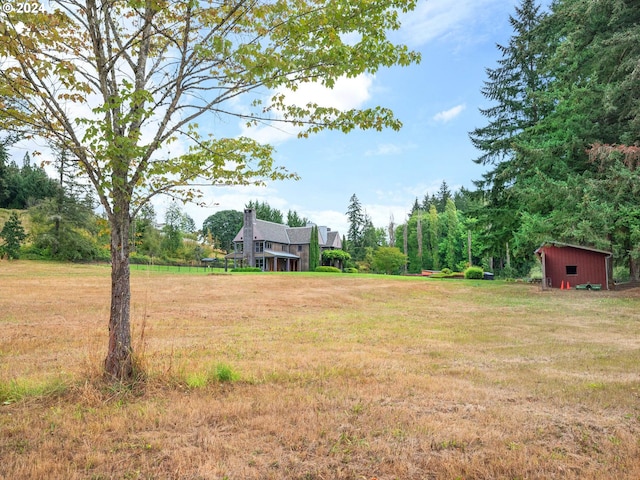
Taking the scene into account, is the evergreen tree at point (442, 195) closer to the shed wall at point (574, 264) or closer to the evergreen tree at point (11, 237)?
the shed wall at point (574, 264)

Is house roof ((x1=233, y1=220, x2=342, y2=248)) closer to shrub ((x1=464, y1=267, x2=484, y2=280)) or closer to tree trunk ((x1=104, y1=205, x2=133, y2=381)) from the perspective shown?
shrub ((x1=464, y1=267, x2=484, y2=280))

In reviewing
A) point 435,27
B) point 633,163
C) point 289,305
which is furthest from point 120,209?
point 633,163

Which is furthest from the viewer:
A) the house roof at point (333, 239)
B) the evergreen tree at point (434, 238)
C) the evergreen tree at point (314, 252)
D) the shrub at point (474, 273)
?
the evergreen tree at point (434, 238)

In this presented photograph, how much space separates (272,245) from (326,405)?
44431mm

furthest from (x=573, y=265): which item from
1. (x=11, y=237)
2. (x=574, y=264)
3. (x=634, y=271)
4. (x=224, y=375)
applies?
(x=11, y=237)

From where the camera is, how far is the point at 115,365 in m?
4.86

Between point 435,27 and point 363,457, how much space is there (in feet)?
30.0

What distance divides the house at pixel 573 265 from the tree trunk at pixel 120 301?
74.3 ft

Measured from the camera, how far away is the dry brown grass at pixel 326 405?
10.1ft

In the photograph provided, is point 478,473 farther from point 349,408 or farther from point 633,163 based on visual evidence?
point 633,163

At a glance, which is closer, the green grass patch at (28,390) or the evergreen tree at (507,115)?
the green grass patch at (28,390)

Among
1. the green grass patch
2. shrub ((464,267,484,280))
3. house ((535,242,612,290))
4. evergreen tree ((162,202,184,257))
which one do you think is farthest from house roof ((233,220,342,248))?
the green grass patch

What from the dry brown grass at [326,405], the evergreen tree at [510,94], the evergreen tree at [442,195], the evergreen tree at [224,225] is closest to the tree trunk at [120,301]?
the dry brown grass at [326,405]

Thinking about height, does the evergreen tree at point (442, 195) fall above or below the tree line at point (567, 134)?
above
